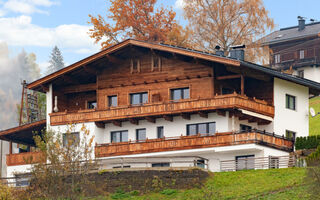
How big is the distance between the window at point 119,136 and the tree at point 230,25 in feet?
60.1

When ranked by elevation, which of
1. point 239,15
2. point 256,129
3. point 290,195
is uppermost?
point 239,15

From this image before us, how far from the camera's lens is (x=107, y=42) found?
3019 inches

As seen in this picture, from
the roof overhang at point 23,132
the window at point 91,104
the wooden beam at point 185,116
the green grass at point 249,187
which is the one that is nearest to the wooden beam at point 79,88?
the window at point 91,104

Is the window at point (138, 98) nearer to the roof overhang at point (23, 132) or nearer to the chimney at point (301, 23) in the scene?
the roof overhang at point (23, 132)

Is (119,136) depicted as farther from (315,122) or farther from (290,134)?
(315,122)

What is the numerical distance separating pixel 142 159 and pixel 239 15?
77.8 feet

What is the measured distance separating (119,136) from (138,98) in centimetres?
301

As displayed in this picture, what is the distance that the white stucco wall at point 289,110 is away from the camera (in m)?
54.4

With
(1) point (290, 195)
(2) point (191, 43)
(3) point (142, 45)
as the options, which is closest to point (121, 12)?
(2) point (191, 43)

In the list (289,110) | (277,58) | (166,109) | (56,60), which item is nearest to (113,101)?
(166,109)

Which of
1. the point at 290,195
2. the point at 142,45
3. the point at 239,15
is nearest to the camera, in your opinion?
the point at 290,195

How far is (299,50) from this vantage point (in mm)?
90750

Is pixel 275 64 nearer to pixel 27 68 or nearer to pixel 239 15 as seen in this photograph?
pixel 239 15

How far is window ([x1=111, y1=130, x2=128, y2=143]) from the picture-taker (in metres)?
56.1
